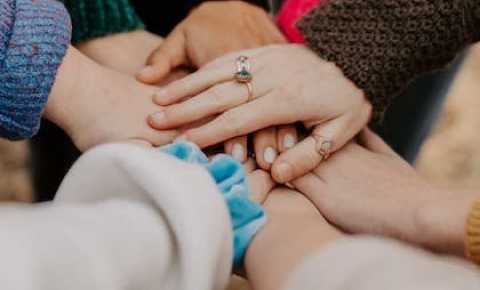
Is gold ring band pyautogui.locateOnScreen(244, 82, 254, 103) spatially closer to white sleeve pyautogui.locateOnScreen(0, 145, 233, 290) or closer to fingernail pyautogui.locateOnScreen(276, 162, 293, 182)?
fingernail pyautogui.locateOnScreen(276, 162, 293, 182)

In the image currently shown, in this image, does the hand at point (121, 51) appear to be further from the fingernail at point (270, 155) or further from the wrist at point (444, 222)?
the wrist at point (444, 222)

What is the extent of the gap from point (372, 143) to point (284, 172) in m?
0.13

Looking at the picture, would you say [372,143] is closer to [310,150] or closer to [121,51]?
[310,150]

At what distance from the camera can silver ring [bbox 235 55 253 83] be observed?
2.35ft

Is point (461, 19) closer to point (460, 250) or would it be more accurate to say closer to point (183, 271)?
point (460, 250)

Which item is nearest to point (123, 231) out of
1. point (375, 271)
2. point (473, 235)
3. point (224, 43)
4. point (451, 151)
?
point (375, 271)

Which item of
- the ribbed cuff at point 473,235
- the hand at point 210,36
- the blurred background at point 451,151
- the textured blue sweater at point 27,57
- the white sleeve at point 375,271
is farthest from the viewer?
the blurred background at point 451,151

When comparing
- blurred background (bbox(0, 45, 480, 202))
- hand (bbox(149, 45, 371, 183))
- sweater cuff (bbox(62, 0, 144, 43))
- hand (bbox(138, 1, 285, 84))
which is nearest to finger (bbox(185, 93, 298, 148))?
hand (bbox(149, 45, 371, 183))

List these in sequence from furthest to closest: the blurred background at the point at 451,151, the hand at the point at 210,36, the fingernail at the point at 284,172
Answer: the blurred background at the point at 451,151, the hand at the point at 210,36, the fingernail at the point at 284,172

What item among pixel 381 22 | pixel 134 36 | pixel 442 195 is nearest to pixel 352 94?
pixel 381 22

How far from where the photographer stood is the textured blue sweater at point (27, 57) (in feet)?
1.92

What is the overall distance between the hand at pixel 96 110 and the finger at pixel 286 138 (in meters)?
0.10

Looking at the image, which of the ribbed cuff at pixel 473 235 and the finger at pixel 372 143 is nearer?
the ribbed cuff at pixel 473 235

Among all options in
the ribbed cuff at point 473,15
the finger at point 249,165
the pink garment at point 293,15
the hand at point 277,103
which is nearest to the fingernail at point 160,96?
the hand at point 277,103
